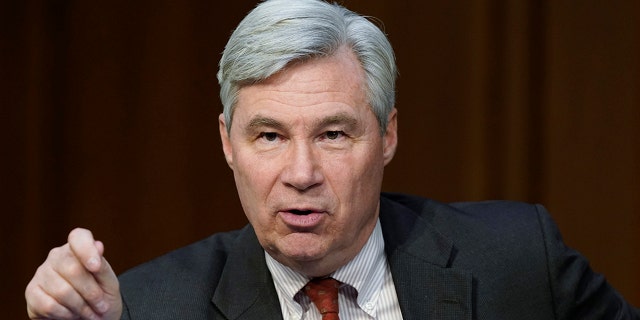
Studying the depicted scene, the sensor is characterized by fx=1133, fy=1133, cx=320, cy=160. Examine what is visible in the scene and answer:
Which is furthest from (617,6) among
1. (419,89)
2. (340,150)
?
(340,150)

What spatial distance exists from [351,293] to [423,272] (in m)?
0.16

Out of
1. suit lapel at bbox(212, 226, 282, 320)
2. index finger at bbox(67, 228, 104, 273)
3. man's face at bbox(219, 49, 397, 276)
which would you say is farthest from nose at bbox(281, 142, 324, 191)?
index finger at bbox(67, 228, 104, 273)

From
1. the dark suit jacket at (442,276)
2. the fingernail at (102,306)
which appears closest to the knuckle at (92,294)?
the fingernail at (102,306)

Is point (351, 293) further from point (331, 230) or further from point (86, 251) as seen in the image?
point (86, 251)

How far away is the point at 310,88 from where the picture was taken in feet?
7.21

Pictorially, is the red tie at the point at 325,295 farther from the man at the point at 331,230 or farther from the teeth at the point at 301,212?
the teeth at the point at 301,212

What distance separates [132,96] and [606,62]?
1.44m

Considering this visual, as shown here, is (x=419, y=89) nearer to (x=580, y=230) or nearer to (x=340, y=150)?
(x=580, y=230)

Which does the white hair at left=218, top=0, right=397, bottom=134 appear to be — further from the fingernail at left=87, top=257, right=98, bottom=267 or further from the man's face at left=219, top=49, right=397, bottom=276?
the fingernail at left=87, top=257, right=98, bottom=267

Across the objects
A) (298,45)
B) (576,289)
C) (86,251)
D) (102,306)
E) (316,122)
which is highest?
(298,45)

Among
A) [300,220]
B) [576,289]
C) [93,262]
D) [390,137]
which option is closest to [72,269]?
[93,262]

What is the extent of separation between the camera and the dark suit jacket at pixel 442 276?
2.33m

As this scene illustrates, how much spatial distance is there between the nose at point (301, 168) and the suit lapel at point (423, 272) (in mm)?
354

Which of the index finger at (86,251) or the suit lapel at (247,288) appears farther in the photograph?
the suit lapel at (247,288)
